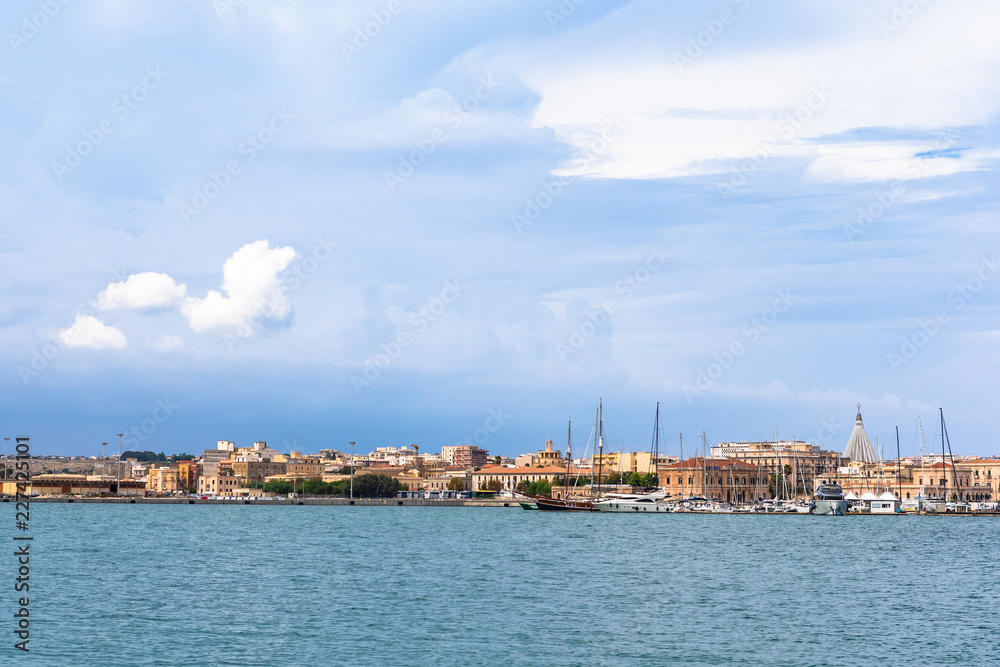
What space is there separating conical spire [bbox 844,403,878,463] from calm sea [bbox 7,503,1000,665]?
465ft

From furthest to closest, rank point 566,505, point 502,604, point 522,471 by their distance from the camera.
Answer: point 522,471 → point 566,505 → point 502,604

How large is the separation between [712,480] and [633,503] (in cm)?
4095

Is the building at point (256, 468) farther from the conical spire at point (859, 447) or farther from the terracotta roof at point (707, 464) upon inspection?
the conical spire at point (859, 447)

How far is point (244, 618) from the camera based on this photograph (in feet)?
82.5

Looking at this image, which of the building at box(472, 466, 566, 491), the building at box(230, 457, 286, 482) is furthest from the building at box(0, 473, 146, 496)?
the building at box(472, 466, 566, 491)

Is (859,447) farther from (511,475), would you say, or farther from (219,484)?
(219,484)

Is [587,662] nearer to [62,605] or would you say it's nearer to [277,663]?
[277,663]

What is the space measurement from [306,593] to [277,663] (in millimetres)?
10118

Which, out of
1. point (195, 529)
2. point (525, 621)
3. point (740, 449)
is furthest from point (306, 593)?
point (740, 449)

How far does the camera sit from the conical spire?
186 metres

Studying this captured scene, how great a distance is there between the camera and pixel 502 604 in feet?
91.7

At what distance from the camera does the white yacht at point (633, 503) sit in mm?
102812

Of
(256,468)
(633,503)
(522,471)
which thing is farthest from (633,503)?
(256,468)

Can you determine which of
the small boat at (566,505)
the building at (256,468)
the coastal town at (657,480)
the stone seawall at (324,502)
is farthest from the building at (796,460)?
the building at (256,468)
